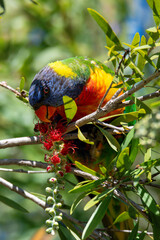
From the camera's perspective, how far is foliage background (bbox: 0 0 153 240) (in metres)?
2.54

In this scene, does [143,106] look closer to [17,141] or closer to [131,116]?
[131,116]

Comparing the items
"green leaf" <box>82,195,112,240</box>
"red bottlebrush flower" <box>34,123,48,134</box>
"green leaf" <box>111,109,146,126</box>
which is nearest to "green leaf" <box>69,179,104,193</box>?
"green leaf" <box>82,195,112,240</box>

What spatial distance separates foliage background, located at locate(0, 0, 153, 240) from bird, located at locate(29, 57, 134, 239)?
662 millimetres

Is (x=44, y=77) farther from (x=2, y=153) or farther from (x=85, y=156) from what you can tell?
(x=2, y=153)

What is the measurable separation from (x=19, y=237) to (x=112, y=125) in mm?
1680

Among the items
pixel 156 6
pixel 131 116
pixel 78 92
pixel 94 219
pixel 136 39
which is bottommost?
pixel 94 219

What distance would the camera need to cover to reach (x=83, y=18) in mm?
3342

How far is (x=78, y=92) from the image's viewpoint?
1.83 meters

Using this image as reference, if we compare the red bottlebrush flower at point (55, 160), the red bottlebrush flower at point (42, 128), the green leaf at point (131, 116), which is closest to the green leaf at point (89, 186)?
the red bottlebrush flower at point (55, 160)

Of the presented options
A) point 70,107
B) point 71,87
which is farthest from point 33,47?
point 70,107

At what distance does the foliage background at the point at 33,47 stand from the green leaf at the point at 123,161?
133 centimetres

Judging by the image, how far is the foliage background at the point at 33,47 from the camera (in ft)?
8.33

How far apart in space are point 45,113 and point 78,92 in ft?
0.74

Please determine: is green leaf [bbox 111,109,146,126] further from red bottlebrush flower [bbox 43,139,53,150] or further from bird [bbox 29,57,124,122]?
bird [bbox 29,57,124,122]
